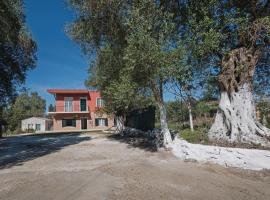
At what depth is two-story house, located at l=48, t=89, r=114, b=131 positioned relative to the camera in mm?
35750

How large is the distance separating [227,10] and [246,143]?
499cm

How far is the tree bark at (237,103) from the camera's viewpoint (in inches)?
330

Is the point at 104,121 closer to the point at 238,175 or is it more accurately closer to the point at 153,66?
the point at 153,66

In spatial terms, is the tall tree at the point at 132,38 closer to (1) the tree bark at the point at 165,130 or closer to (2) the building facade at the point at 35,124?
(1) the tree bark at the point at 165,130

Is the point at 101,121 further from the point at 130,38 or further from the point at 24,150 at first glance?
the point at 130,38

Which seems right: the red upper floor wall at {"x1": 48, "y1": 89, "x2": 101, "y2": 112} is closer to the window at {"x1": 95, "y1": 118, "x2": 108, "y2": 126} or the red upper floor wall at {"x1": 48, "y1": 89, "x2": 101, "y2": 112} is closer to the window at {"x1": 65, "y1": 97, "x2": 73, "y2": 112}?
the window at {"x1": 65, "y1": 97, "x2": 73, "y2": 112}

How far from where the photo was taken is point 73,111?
36.0 m

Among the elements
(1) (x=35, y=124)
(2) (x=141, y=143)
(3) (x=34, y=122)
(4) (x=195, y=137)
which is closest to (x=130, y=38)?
(4) (x=195, y=137)

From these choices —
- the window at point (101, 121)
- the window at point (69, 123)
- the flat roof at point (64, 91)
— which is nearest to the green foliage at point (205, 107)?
the window at point (101, 121)

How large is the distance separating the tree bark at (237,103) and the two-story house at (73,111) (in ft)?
89.1

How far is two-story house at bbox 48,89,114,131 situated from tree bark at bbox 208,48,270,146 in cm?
2716

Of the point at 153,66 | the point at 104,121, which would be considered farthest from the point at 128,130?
the point at 104,121

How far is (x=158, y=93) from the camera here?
35.7ft

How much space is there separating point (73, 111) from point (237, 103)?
29.8 m
